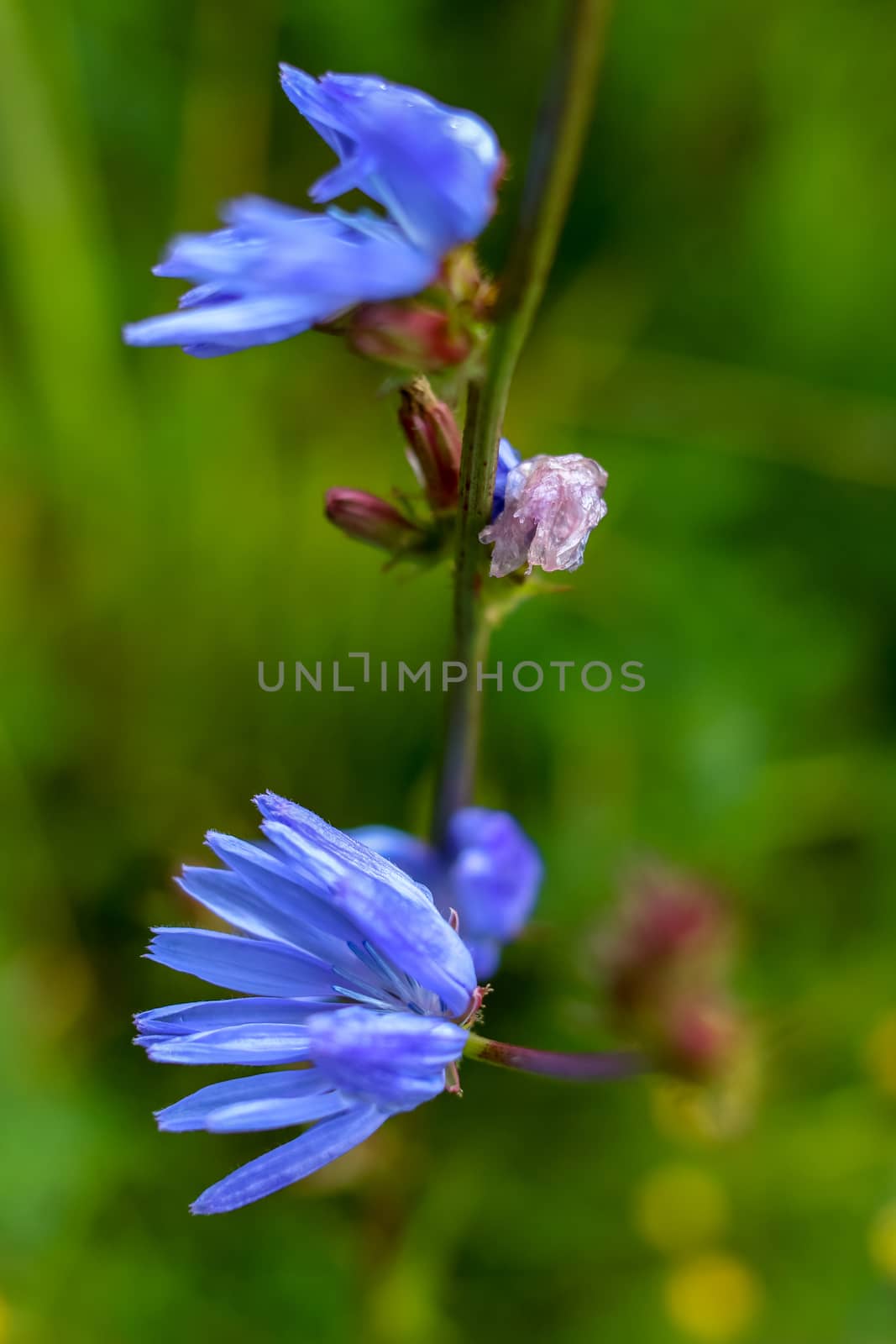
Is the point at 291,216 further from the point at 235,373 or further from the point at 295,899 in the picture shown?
the point at 235,373

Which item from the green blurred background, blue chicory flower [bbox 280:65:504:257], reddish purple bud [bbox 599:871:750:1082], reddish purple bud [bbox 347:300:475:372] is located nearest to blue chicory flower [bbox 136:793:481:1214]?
reddish purple bud [bbox 347:300:475:372]

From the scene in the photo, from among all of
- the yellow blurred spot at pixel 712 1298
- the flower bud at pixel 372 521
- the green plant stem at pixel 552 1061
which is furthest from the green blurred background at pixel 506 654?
the flower bud at pixel 372 521

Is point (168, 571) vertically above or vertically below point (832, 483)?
Result: below

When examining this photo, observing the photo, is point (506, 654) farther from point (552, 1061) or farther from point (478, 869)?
point (552, 1061)

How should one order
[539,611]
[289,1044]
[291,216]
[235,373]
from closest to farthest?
[291,216], [289,1044], [539,611], [235,373]

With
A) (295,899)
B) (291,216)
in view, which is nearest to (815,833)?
(295,899)

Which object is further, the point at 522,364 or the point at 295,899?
the point at 522,364

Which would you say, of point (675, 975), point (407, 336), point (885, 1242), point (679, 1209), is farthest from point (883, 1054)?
point (407, 336)

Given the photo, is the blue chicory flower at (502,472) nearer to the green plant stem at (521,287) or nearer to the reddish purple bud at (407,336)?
the green plant stem at (521,287)
